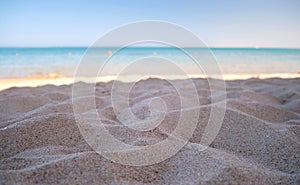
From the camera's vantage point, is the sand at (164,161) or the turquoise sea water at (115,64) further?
the turquoise sea water at (115,64)

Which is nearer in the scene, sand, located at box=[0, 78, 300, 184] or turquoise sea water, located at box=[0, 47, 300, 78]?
sand, located at box=[0, 78, 300, 184]

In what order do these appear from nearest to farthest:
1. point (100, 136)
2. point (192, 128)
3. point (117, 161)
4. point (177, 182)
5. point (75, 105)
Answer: point (177, 182), point (117, 161), point (100, 136), point (192, 128), point (75, 105)

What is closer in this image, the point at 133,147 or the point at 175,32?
the point at 133,147

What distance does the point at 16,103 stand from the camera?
2363 millimetres

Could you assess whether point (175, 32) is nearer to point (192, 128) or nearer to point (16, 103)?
point (192, 128)

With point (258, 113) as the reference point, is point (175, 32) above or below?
above

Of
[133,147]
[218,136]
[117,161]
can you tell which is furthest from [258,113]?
[117,161]

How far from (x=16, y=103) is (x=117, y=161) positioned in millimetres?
1768

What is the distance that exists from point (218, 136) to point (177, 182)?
69 cm

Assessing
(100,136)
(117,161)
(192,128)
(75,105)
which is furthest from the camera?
(75,105)

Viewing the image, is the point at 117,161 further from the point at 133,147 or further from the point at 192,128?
the point at 192,128

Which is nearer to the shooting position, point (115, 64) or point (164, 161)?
point (164, 161)

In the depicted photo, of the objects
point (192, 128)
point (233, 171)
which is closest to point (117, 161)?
point (233, 171)

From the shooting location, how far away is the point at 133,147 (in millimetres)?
1305
